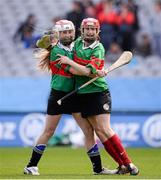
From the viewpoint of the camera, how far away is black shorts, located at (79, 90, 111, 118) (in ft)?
33.3

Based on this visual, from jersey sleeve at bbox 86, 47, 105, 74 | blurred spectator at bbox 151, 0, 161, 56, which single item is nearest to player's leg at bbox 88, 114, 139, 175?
jersey sleeve at bbox 86, 47, 105, 74

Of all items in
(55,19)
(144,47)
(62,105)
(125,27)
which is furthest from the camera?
(55,19)

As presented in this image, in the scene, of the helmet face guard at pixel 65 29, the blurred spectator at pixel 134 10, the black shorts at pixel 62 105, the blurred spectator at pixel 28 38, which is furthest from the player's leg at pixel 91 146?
the blurred spectator at pixel 134 10

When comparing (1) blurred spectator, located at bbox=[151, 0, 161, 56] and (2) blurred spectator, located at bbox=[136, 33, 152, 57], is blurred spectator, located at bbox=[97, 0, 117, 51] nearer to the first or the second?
(2) blurred spectator, located at bbox=[136, 33, 152, 57]

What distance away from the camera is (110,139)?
33.5ft

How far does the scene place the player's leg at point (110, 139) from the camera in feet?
33.3

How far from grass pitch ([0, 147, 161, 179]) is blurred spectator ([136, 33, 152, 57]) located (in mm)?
4513

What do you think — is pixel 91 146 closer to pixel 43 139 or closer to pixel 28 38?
pixel 43 139

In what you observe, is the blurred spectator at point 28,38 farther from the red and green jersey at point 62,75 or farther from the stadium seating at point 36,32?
the red and green jersey at point 62,75

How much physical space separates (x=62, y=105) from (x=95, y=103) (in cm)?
49

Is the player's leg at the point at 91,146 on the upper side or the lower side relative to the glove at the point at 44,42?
lower

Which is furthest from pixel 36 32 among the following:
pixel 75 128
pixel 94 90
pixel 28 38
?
pixel 94 90

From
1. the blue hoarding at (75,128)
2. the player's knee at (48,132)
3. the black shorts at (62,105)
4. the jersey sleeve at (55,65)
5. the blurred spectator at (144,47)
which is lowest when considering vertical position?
the blue hoarding at (75,128)

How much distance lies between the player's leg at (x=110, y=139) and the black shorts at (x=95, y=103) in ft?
0.25
